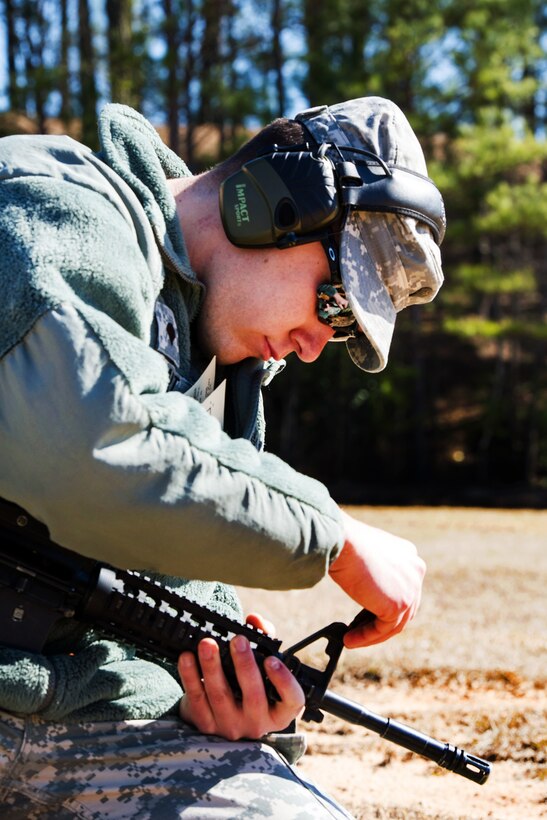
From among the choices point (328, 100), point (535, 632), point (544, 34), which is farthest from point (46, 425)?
point (544, 34)

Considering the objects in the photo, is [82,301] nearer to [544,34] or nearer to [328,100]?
[328,100]

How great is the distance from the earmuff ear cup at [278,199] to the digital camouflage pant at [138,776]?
1.11 meters

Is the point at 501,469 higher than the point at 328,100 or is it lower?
lower

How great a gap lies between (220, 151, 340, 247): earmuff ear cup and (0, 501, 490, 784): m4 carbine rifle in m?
0.78

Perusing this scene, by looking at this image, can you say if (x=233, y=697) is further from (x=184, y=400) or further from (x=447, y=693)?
(x=447, y=693)

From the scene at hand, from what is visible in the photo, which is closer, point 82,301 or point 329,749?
point 82,301

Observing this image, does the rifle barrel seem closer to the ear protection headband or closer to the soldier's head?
the soldier's head

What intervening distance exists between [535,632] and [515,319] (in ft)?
Result: 53.7

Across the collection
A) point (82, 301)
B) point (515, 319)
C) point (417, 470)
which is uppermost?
point (82, 301)

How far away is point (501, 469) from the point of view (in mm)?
23156

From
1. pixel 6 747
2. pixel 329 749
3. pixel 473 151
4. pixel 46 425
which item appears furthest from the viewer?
pixel 473 151

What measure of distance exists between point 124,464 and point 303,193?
86 centimetres

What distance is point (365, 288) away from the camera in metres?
2.40

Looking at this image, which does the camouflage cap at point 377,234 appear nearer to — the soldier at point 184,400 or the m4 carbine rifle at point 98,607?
the soldier at point 184,400
